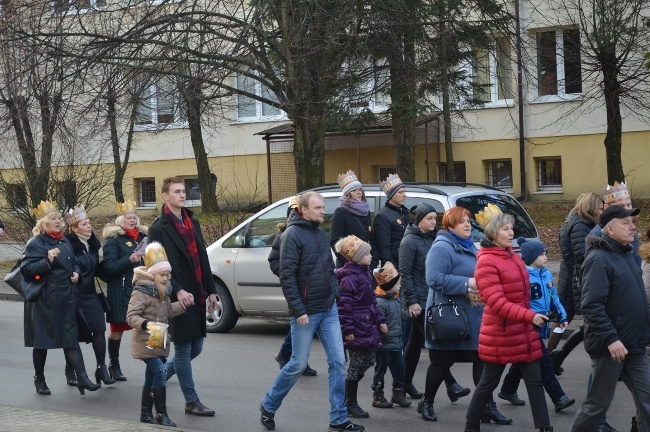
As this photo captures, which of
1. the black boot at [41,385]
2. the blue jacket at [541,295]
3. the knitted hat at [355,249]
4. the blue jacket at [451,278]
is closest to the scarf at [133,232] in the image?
the black boot at [41,385]

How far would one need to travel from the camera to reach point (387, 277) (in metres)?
8.62

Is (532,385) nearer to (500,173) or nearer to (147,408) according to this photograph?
(147,408)

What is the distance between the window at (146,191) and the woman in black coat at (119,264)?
1034 inches

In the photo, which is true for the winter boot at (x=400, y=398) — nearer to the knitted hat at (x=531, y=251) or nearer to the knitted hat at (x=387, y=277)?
the knitted hat at (x=387, y=277)

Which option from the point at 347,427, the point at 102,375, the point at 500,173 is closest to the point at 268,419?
the point at 347,427

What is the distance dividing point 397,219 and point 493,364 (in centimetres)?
328

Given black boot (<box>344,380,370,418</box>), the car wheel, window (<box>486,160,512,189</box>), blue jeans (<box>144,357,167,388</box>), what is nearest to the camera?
blue jeans (<box>144,357,167,388</box>)

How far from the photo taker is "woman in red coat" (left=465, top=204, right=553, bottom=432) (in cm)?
708

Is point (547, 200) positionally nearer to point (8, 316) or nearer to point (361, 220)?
point (8, 316)

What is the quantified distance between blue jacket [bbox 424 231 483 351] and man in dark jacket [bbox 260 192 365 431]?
2.50ft

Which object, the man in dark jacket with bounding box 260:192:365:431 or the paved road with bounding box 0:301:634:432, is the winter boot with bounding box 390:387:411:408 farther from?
the man in dark jacket with bounding box 260:192:365:431

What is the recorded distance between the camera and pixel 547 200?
1144 inches

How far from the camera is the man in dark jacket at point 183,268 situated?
8344mm

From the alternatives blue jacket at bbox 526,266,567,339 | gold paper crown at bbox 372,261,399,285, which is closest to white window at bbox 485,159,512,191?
gold paper crown at bbox 372,261,399,285
